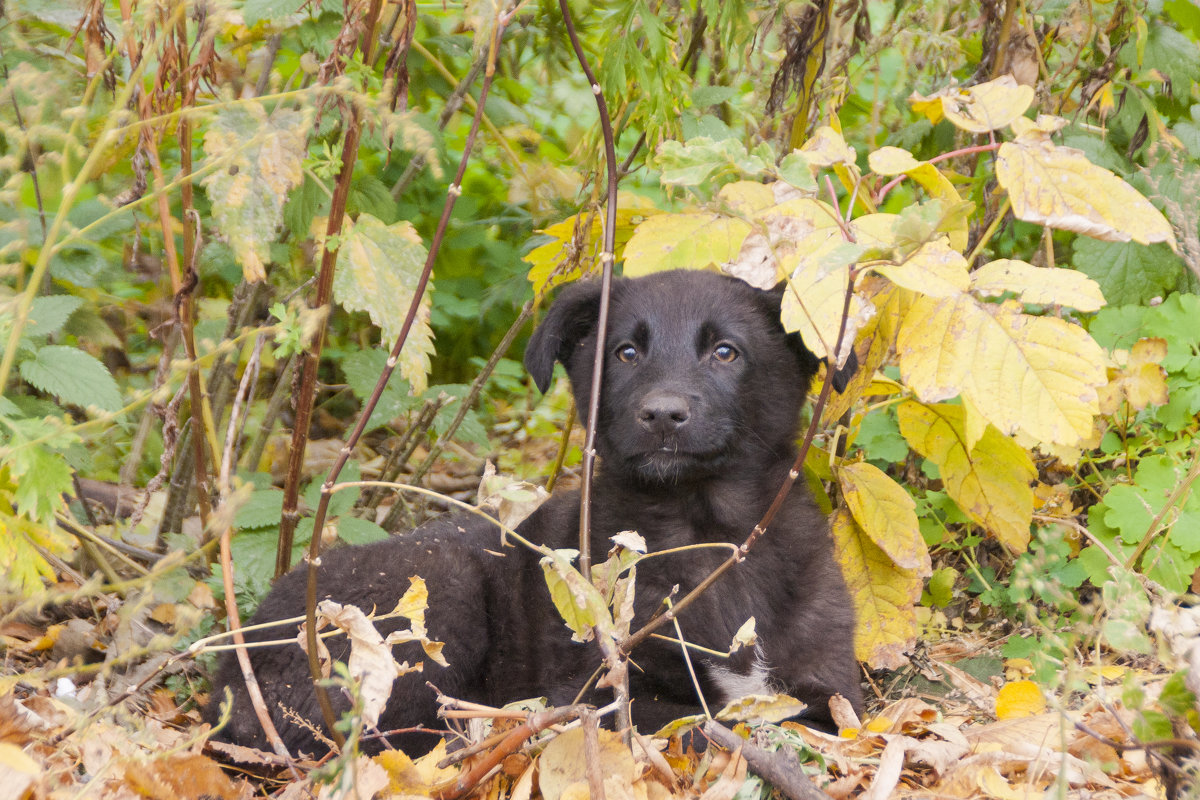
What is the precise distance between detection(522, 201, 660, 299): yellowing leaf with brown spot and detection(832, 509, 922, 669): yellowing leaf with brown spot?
1.06m

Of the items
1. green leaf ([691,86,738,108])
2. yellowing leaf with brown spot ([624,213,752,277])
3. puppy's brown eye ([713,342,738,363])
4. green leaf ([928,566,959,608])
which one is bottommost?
green leaf ([928,566,959,608])

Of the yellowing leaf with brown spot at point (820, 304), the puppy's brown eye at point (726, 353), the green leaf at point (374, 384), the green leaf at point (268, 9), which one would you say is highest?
the green leaf at point (268, 9)

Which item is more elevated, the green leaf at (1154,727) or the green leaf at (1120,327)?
the green leaf at (1154,727)

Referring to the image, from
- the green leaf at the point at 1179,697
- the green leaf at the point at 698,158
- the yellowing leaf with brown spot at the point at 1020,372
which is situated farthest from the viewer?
the yellowing leaf with brown spot at the point at 1020,372

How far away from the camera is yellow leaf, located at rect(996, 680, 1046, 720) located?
7.65 ft

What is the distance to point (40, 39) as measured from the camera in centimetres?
357

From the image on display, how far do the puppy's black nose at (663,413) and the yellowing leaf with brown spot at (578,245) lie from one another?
0.63 m

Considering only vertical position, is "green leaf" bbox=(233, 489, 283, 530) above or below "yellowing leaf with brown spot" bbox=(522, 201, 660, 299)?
below

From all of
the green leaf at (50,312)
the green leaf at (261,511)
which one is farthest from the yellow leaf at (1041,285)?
the green leaf at (50,312)

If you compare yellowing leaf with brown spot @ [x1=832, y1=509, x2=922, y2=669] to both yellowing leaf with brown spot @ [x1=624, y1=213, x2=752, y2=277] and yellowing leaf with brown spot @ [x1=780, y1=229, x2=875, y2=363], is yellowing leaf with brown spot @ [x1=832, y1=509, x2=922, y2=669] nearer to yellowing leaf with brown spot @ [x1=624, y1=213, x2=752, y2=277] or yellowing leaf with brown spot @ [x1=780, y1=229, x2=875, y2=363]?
yellowing leaf with brown spot @ [x1=624, y1=213, x2=752, y2=277]

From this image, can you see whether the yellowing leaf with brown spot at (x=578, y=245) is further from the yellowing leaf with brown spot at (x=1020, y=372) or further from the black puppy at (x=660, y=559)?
the yellowing leaf with brown spot at (x=1020, y=372)

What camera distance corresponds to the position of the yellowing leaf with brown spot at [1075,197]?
2236 mm

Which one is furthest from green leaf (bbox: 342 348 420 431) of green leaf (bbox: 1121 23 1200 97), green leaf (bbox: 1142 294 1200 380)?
green leaf (bbox: 1121 23 1200 97)

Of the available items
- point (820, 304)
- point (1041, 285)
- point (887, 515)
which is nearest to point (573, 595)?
point (820, 304)
